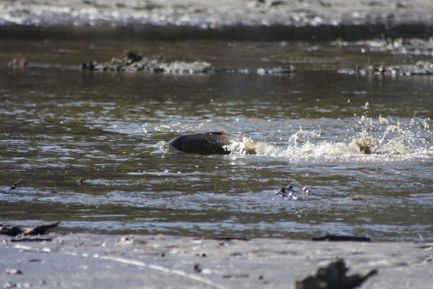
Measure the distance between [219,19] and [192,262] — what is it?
24.1 meters

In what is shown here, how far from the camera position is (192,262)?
301 inches

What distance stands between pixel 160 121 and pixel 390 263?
8.45 metres

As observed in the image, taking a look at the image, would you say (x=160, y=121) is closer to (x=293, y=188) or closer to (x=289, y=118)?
(x=289, y=118)

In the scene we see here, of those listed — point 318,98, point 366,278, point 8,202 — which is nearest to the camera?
point 366,278

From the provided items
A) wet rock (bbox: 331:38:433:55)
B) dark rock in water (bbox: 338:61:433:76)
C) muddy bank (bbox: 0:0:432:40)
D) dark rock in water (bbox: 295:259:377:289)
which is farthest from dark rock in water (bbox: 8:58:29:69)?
dark rock in water (bbox: 295:259:377:289)

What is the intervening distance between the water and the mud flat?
638mm

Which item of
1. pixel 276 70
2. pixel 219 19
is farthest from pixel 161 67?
pixel 219 19

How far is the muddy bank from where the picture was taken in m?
30.6

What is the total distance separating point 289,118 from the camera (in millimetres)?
15938

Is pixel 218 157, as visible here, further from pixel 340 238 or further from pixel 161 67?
pixel 161 67

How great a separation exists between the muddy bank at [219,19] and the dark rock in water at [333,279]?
75.4 ft

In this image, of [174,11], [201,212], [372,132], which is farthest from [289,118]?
[174,11]

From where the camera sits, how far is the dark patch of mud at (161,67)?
74.6 ft

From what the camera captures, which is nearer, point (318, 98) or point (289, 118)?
point (289, 118)
